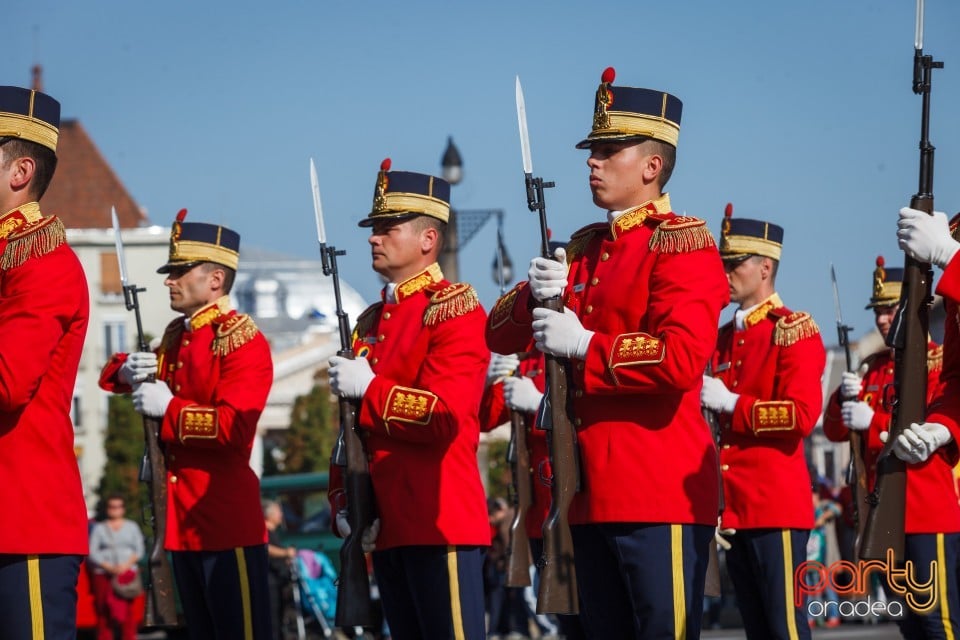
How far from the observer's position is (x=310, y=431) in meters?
47.8

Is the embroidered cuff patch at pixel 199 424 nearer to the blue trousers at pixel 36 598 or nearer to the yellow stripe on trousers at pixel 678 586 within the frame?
the blue trousers at pixel 36 598

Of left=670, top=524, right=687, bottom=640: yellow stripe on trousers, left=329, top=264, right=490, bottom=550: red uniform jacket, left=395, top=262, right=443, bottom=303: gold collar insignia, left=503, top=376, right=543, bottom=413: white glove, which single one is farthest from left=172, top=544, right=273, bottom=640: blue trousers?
left=670, top=524, right=687, bottom=640: yellow stripe on trousers

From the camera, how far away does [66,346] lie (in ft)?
20.0

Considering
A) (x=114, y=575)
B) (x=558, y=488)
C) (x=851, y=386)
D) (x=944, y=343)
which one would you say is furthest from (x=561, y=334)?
(x=114, y=575)

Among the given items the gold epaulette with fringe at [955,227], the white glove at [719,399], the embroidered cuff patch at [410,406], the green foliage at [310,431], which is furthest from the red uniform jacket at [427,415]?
the green foliage at [310,431]

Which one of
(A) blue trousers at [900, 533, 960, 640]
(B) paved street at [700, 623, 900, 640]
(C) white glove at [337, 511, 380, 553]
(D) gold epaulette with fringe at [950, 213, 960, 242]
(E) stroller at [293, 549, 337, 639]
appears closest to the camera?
(D) gold epaulette with fringe at [950, 213, 960, 242]

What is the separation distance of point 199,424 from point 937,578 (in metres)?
3.55

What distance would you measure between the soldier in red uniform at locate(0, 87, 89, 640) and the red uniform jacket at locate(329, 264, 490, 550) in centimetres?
153

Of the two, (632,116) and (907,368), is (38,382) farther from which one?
(907,368)

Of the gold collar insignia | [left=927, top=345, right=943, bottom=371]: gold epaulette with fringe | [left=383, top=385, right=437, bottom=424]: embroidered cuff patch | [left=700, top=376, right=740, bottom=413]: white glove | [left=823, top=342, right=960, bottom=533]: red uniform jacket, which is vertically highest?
the gold collar insignia

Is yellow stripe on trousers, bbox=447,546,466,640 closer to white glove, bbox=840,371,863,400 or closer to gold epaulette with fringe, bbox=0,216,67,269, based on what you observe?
gold epaulette with fringe, bbox=0,216,67,269

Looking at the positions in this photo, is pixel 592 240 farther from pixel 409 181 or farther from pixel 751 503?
pixel 751 503

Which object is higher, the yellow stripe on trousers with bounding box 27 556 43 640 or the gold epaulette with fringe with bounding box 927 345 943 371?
the gold epaulette with fringe with bounding box 927 345 943 371

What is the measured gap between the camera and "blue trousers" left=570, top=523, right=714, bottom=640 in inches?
232
